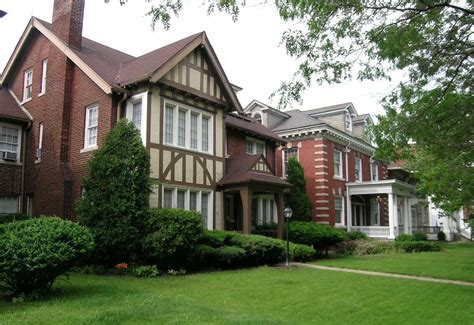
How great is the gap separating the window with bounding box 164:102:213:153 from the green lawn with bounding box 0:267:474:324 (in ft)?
20.2

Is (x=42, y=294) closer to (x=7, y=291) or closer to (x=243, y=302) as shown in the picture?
(x=7, y=291)

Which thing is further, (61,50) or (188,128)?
(61,50)

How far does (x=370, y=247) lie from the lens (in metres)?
24.8

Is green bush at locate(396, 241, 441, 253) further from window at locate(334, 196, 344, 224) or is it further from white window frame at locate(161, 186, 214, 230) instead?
white window frame at locate(161, 186, 214, 230)

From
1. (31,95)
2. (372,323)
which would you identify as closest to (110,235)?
(372,323)

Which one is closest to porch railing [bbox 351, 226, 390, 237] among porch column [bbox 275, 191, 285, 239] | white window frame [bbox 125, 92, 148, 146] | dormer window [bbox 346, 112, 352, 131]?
dormer window [bbox 346, 112, 352, 131]

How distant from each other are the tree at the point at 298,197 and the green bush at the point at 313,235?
12.5 feet

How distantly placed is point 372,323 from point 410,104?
6.06 m

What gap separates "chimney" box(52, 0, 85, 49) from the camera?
62.4 ft

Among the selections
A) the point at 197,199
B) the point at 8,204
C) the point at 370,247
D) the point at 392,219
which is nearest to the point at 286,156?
the point at 392,219

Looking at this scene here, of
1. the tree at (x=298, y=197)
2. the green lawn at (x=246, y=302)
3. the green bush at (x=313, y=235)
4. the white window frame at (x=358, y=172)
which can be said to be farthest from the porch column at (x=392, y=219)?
the green lawn at (x=246, y=302)

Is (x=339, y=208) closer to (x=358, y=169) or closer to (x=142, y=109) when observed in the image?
(x=358, y=169)

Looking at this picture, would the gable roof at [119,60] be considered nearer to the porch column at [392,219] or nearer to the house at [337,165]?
the house at [337,165]

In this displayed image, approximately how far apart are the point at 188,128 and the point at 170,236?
576 centimetres
